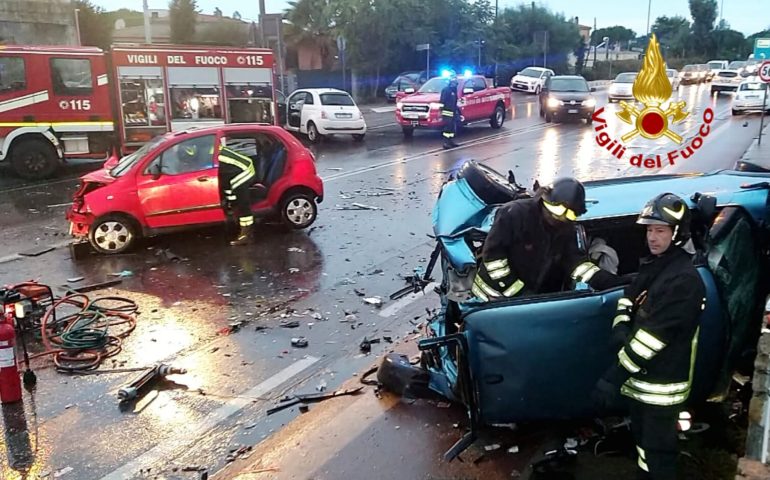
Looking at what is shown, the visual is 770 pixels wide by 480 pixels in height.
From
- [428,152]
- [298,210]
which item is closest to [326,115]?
[428,152]

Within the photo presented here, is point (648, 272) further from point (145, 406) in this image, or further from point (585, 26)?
point (585, 26)

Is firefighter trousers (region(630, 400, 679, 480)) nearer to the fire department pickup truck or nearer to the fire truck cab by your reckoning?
the fire truck cab

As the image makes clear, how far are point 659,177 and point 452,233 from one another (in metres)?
1.99

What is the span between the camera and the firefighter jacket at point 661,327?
10.6 feet

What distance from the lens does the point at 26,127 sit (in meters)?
15.1

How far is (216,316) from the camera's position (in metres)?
7.05

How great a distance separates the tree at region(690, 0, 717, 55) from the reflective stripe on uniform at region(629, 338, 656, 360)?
47.4 m

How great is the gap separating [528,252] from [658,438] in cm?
135

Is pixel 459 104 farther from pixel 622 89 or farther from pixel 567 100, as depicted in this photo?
pixel 622 89

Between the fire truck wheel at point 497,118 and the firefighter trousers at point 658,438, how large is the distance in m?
22.0

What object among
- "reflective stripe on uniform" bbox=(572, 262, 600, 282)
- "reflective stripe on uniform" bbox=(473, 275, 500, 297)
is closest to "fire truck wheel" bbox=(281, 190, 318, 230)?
"reflective stripe on uniform" bbox=(473, 275, 500, 297)

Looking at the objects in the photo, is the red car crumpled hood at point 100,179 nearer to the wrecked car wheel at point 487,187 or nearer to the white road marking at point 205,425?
the white road marking at point 205,425

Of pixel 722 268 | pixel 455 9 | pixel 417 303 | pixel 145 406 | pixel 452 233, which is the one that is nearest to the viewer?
pixel 722 268

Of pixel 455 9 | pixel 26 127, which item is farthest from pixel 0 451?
pixel 455 9
